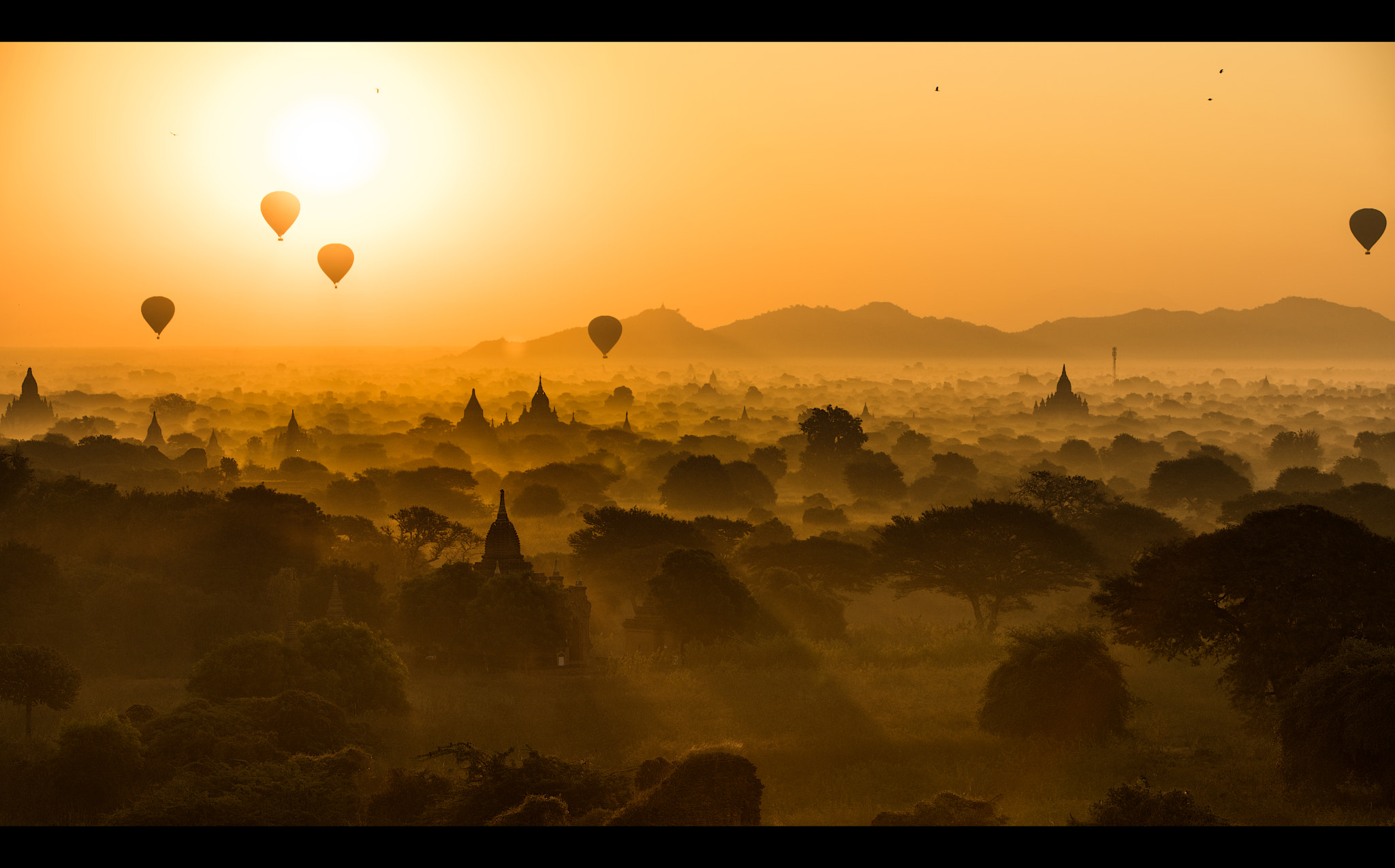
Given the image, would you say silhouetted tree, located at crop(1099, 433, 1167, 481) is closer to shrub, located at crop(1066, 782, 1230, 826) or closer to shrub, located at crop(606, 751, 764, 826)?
shrub, located at crop(1066, 782, 1230, 826)

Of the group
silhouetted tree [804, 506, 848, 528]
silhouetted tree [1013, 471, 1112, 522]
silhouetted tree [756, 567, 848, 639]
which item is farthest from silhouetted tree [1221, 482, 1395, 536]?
silhouetted tree [756, 567, 848, 639]

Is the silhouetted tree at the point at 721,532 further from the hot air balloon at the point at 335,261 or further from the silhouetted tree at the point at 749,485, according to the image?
the hot air balloon at the point at 335,261

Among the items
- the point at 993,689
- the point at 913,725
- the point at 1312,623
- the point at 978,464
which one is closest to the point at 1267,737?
the point at 1312,623

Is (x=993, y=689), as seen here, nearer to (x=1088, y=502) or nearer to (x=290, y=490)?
(x=1088, y=502)

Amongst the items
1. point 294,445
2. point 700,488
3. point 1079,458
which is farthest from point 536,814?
point 1079,458

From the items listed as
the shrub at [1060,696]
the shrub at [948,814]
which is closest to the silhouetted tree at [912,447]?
the shrub at [1060,696]

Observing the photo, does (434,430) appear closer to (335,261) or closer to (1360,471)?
(335,261)
